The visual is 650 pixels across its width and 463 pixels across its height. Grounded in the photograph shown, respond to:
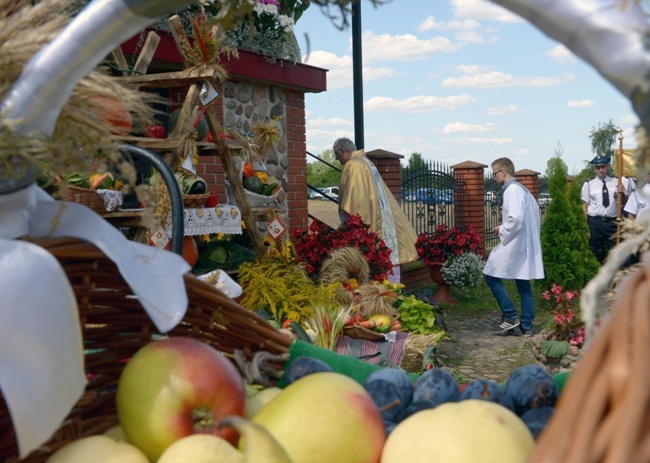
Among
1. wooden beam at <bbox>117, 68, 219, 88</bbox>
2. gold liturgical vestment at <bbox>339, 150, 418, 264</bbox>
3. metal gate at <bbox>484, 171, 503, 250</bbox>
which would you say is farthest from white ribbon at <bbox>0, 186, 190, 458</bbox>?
metal gate at <bbox>484, 171, 503, 250</bbox>

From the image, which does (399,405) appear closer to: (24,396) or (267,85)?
(24,396)

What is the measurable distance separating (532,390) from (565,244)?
28.7 feet

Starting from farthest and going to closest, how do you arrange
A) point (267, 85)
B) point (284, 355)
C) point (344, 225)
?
point (267, 85) < point (344, 225) < point (284, 355)

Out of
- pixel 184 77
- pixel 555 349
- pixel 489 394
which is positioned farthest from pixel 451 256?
pixel 489 394

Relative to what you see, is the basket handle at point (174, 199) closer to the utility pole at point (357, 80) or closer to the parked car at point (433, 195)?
the utility pole at point (357, 80)

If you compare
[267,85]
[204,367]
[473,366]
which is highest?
[267,85]

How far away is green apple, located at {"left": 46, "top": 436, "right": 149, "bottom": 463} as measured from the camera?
3.50ft

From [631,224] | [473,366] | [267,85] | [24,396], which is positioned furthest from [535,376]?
[267,85]

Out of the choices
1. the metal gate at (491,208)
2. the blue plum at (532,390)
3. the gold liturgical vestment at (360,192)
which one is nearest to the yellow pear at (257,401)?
the blue plum at (532,390)

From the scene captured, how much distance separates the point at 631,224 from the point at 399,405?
547 mm

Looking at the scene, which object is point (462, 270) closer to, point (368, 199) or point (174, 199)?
point (368, 199)

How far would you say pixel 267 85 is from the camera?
281 inches

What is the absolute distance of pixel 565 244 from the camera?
9.45m

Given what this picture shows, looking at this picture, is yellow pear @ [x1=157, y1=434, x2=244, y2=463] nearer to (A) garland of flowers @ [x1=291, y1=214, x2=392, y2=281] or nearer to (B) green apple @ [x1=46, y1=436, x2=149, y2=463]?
(B) green apple @ [x1=46, y1=436, x2=149, y2=463]
